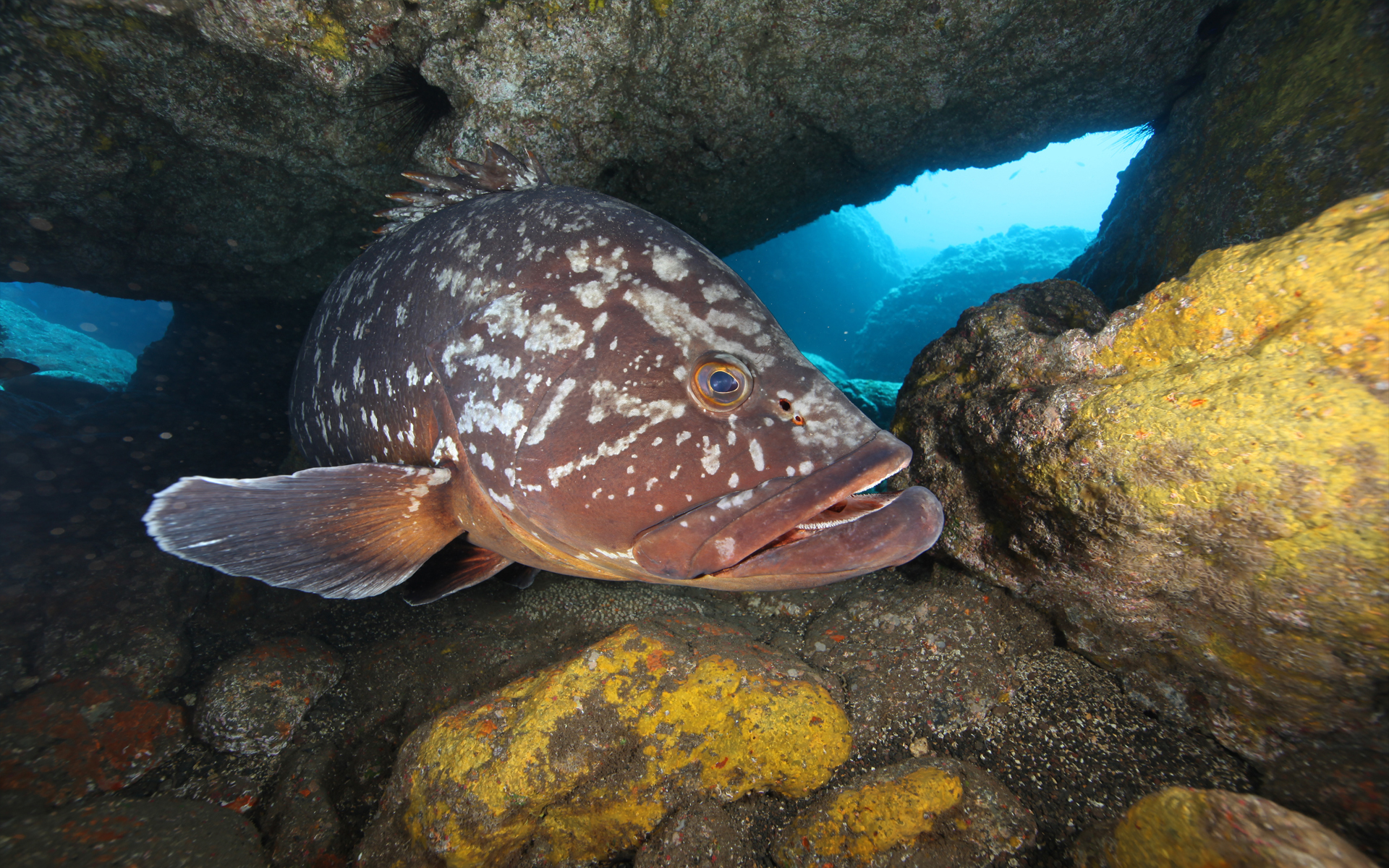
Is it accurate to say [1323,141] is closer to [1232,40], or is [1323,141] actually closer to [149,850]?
[1232,40]

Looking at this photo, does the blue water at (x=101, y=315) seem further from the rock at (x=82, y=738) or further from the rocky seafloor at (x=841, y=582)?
the rock at (x=82, y=738)

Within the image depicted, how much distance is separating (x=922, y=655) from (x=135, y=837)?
12.7 feet

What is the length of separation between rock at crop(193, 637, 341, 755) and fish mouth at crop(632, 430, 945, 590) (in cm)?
286

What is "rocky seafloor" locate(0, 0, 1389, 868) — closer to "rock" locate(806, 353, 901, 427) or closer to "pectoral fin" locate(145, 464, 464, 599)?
"pectoral fin" locate(145, 464, 464, 599)

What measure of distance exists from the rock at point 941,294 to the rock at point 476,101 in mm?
17365

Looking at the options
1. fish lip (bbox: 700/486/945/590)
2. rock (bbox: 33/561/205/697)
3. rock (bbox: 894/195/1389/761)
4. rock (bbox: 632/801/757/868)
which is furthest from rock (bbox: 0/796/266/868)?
rock (bbox: 894/195/1389/761)

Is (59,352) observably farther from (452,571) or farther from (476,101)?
(452,571)

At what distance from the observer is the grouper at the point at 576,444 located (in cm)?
Answer: 171

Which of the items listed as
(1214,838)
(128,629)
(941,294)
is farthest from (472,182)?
(941,294)

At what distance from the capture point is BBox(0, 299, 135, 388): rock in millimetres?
8055

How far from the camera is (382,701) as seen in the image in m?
2.88

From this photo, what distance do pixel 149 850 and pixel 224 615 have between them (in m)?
2.46

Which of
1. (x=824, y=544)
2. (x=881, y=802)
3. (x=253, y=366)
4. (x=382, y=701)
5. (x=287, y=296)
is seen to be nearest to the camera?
(x=824, y=544)

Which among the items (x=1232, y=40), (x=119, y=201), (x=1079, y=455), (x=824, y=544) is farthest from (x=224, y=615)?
(x=1232, y=40)
